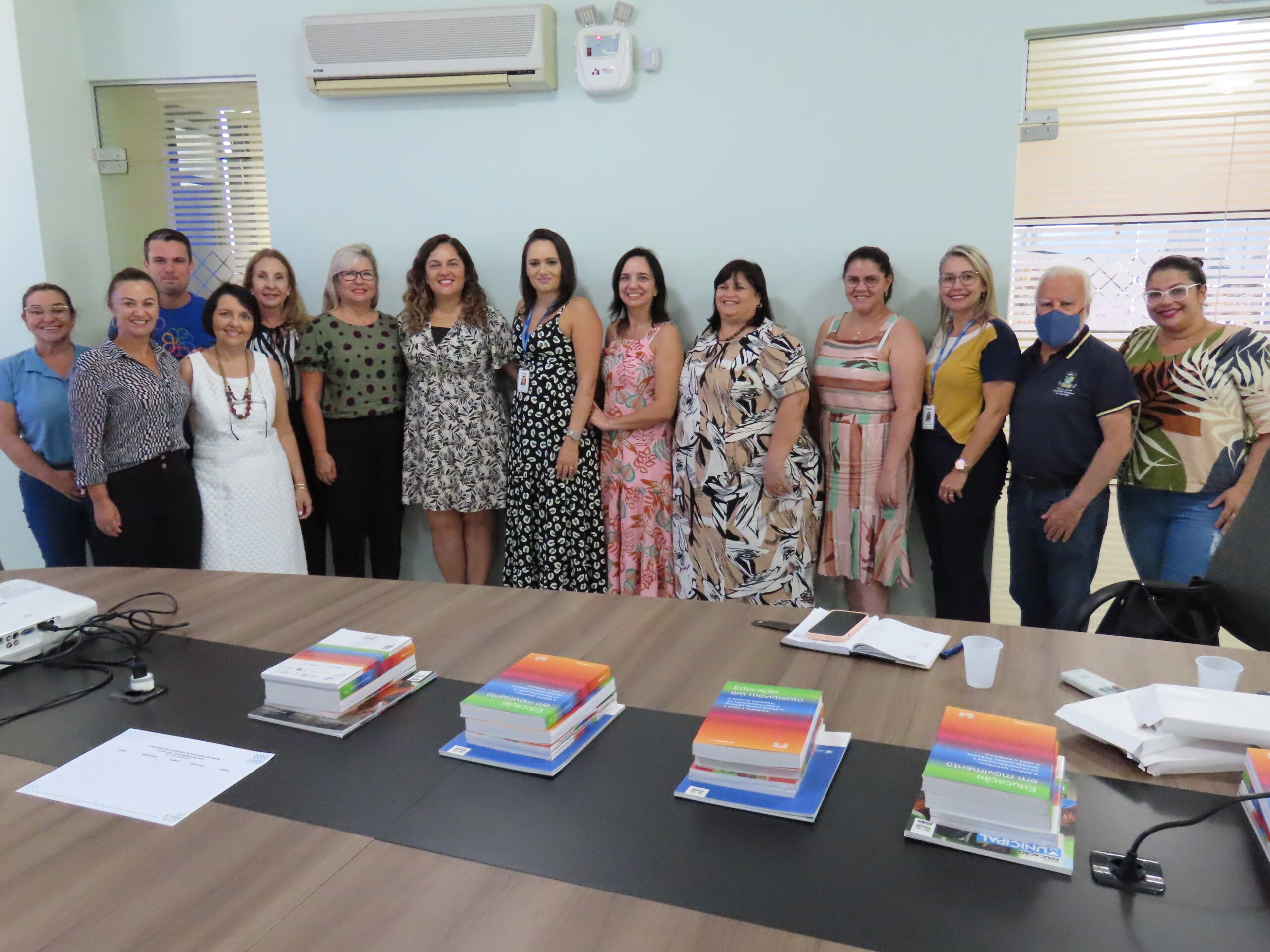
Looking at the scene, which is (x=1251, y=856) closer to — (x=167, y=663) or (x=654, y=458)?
(x=167, y=663)

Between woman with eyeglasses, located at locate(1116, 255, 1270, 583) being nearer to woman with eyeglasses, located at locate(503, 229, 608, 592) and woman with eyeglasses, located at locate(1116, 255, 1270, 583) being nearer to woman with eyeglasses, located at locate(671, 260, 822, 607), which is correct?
woman with eyeglasses, located at locate(671, 260, 822, 607)

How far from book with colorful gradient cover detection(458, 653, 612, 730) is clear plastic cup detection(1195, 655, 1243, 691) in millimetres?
938

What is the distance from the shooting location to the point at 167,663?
1.67 m

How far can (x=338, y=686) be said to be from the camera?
140 cm

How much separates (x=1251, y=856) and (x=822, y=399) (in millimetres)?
2382

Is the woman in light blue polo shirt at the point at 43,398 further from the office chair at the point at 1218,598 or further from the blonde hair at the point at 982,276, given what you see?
the office chair at the point at 1218,598

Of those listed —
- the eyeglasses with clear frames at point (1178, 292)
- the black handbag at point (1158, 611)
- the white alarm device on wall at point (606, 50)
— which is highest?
the white alarm device on wall at point (606, 50)

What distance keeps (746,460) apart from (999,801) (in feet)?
7.20

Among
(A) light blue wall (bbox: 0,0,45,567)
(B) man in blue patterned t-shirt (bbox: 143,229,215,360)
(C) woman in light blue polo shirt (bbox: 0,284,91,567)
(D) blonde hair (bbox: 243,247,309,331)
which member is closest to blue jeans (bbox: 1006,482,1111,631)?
(D) blonde hair (bbox: 243,247,309,331)

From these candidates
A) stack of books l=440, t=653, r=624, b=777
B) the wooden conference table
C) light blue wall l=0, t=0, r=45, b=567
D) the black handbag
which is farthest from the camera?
light blue wall l=0, t=0, r=45, b=567

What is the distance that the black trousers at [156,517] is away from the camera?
302 cm

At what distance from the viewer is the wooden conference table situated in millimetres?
949

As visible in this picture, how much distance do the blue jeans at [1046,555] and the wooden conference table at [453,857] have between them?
1.33 meters

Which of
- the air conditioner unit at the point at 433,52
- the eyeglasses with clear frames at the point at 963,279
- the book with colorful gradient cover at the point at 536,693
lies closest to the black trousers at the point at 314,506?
the air conditioner unit at the point at 433,52
